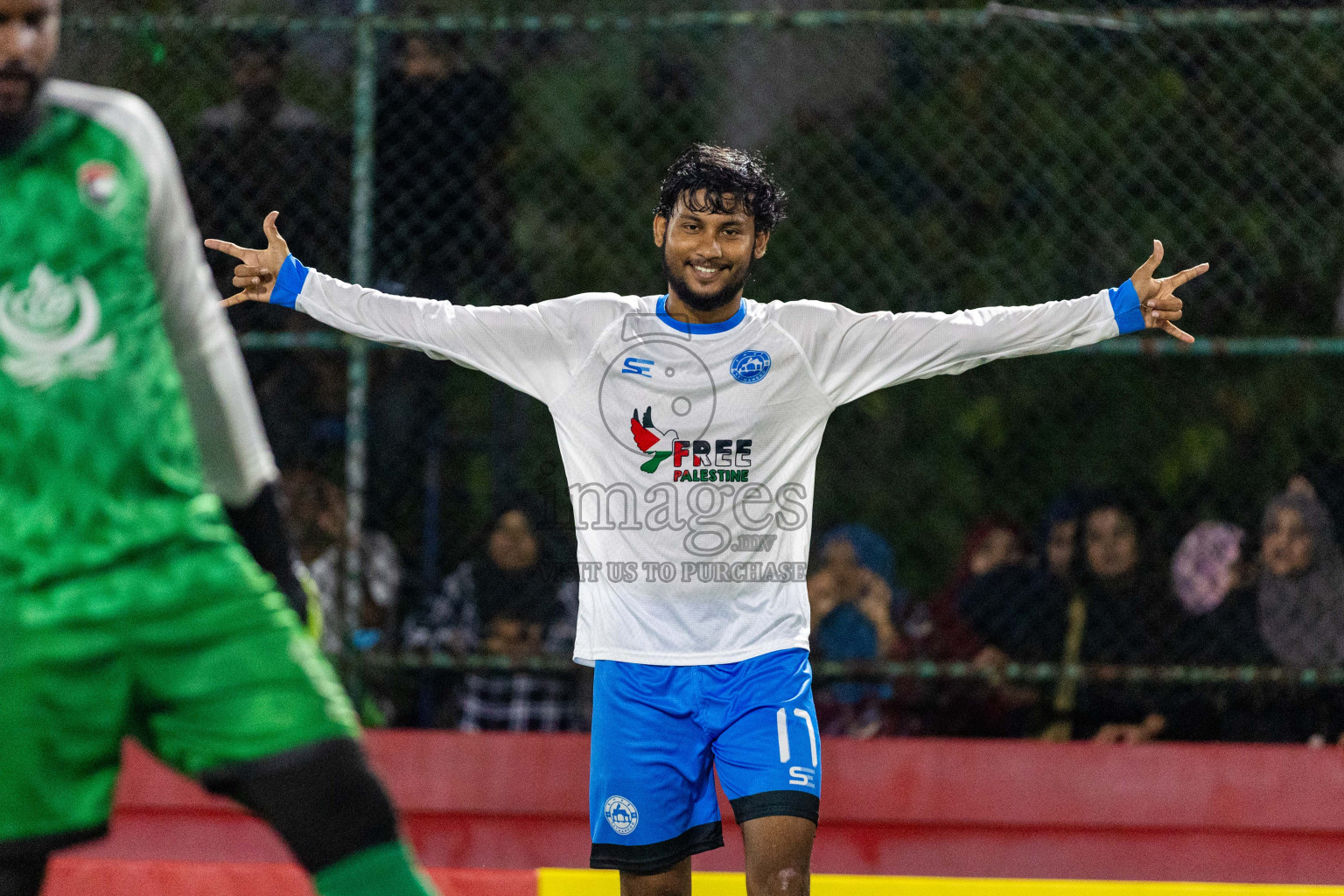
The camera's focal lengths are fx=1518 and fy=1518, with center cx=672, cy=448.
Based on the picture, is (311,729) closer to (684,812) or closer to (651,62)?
(684,812)

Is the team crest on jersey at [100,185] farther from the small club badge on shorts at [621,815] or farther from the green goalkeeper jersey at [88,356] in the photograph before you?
the small club badge on shorts at [621,815]

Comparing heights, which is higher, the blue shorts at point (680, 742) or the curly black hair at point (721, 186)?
the curly black hair at point (721, 186)

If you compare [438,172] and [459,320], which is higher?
[438,172]

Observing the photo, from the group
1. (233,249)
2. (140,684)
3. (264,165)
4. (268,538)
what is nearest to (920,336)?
(233,249)

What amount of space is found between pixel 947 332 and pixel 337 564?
263cm

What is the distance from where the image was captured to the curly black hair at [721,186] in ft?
12.0

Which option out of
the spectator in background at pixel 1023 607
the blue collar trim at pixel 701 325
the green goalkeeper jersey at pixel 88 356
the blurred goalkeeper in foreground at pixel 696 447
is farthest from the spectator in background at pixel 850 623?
the green goalkeeper jersey at pixel 88 356

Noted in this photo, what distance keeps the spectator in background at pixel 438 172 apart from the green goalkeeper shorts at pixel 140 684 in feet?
12.1

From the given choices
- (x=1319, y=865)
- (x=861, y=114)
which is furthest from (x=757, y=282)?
(x=1319, y=865)

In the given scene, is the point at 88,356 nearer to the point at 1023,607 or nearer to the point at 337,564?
the point at 337,564

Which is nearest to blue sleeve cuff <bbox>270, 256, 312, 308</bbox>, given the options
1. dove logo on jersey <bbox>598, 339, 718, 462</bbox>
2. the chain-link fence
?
dove logo on jersey <bbox>598, 339, 718, 462</bbox>

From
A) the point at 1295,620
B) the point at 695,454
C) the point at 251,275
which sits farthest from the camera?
the point at 1295,620

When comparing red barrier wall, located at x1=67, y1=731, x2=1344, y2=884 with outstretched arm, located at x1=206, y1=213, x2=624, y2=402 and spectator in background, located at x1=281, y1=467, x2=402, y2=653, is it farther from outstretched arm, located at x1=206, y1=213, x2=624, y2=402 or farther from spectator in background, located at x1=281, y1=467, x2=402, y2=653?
outstretched arm, located at x1=206, y1=213, x2=624, y2=402

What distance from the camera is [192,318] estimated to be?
2141 mm
